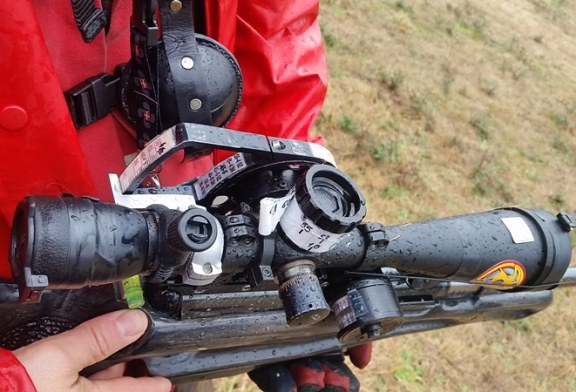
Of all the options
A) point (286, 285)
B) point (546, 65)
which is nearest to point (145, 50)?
point (286, 285)

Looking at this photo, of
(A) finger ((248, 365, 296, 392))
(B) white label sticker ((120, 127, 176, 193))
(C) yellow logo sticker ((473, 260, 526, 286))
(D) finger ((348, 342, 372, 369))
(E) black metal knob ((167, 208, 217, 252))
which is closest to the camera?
(E) black metal knob ((167, 208, 217, 252))

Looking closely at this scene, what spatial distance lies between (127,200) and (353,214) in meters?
0.37

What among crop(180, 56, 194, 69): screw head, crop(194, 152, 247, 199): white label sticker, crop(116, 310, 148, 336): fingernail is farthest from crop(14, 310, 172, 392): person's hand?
crop(180, 56, 194, 69): screw head

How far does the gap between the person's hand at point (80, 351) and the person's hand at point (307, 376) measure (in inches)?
22.5

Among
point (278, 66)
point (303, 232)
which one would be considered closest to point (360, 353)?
point (278, 66)

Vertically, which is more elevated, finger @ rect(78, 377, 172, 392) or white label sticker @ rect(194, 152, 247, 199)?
white label sticker @ rect(194, 152, 247, 199)

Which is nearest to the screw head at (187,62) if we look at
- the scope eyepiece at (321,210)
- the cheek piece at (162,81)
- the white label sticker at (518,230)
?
the cheek piece at (162,81)

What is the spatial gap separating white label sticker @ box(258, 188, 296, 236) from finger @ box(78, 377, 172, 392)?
1.51 feet

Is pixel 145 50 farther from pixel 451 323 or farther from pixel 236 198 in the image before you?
pixel 451 323

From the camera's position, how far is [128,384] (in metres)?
1.36

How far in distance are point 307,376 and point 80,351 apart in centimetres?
85

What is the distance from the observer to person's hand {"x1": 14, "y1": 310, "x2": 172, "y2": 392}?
3.76 feet

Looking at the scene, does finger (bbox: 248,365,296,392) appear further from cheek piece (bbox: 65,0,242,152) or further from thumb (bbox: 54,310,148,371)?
cheek piece (bbox: 65,0,242,152)

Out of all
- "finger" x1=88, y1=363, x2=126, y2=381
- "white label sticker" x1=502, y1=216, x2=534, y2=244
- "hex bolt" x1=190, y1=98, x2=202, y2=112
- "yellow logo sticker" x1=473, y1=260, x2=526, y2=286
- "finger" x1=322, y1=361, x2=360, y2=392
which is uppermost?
"hex bolt" x1=190, y1=98, x2=202, y2=112
